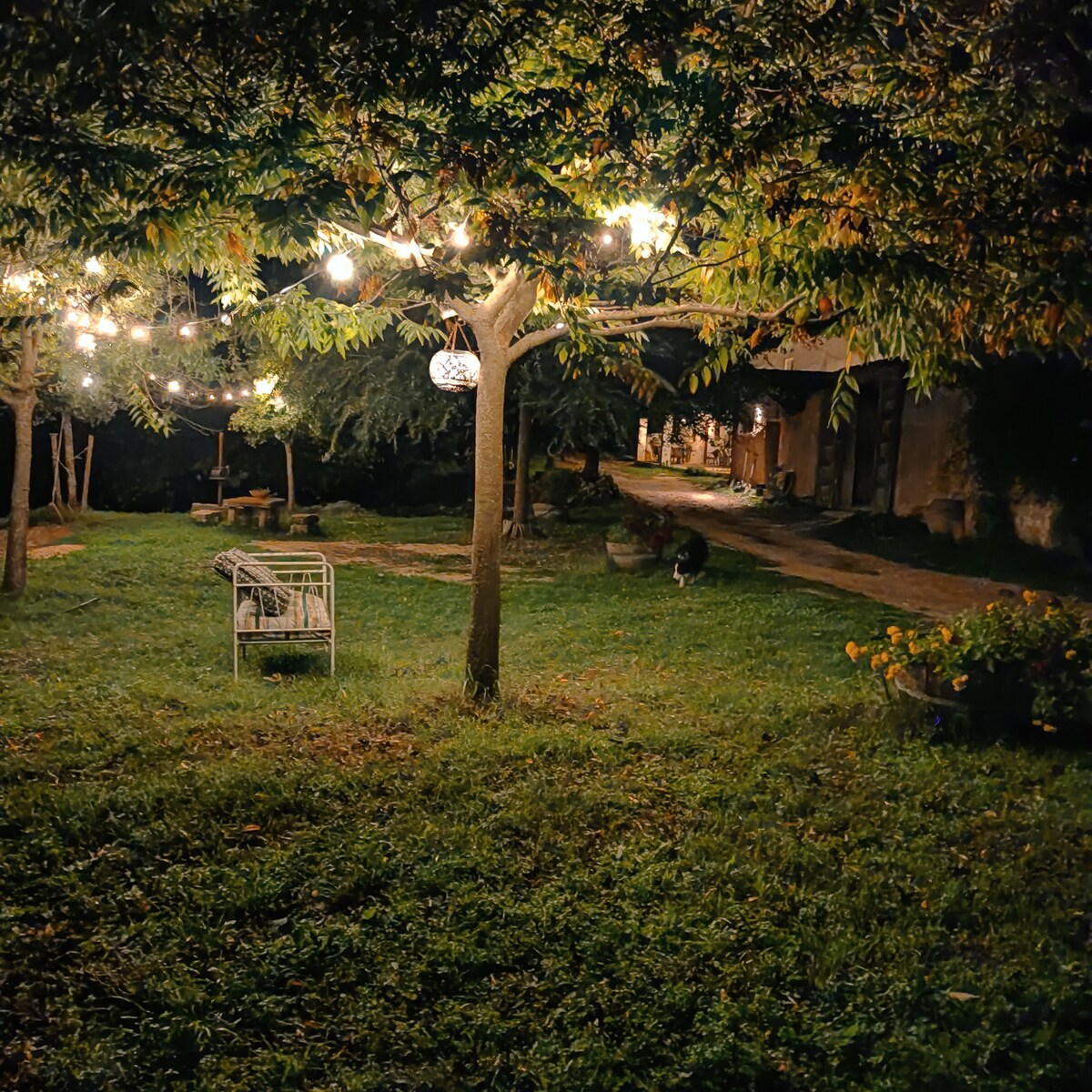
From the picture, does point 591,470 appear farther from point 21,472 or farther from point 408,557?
point 21,472

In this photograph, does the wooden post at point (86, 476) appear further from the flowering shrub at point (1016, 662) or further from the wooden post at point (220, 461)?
the flowering shrub at point (1016, 662)

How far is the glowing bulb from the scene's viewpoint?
7.37m

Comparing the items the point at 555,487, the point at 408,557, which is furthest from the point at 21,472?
the point at 555,487

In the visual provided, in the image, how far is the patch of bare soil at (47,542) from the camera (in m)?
15.3

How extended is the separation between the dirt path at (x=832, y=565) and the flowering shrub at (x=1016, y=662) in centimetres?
240

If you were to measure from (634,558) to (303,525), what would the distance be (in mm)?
7693

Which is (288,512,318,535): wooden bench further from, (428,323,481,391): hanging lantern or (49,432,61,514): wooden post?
(428,323,481,391): hanging lantern

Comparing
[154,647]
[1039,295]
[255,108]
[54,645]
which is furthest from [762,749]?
[54,645]

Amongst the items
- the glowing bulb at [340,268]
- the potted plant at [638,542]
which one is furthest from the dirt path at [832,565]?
the glowing bulb at [340,268]

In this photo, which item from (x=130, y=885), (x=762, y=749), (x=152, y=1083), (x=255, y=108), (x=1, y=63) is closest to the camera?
(x=152, y=1083)

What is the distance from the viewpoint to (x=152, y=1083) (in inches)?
118

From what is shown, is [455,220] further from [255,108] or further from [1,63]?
[1,63]

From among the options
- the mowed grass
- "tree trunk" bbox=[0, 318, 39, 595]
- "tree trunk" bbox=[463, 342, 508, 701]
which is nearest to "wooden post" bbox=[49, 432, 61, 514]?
"tree trunk" bbox=[0, 318, 39, 595]

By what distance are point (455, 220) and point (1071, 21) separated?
3.93m
